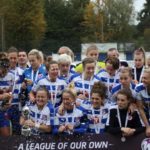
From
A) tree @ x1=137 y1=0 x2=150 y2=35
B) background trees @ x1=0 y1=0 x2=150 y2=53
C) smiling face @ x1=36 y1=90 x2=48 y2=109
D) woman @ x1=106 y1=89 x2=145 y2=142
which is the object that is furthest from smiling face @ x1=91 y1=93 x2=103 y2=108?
tree @ x1=137 y1=0 x2=150 y2=35

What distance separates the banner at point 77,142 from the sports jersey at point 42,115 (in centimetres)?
38

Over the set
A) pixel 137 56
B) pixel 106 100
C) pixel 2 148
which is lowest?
pixel 2 148

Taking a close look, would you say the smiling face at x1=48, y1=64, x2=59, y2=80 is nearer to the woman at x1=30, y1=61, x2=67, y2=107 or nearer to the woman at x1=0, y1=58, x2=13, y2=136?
the woman at x1=30, y1=61, x2=67, y2=107

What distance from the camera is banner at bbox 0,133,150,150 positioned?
6.32 metres

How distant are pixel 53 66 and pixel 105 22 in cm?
6223

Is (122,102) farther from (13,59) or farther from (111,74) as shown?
(13,59)

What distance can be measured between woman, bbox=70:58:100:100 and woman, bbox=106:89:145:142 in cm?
118

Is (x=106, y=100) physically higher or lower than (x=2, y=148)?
higher

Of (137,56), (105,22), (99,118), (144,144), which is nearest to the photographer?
(144,144)

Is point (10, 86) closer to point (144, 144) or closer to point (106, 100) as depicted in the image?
point (106, 100)

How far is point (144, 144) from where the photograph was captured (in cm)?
629

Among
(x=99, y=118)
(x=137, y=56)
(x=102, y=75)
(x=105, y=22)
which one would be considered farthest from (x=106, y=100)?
(x=105, y=22)

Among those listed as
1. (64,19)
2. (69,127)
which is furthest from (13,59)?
(64,19)

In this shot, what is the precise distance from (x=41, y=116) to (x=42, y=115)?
21 millimetres
